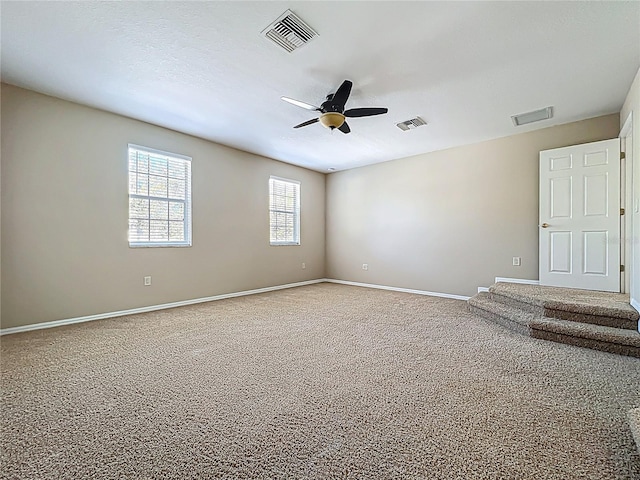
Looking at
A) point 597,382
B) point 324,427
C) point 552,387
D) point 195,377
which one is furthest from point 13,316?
point 597,382

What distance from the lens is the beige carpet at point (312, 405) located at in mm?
1336

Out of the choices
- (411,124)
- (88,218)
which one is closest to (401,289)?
(411,124)

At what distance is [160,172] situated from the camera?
4410 millimetres

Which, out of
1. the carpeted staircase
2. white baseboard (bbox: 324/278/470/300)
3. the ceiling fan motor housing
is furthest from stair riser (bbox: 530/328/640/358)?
the ceiling fan motor housing

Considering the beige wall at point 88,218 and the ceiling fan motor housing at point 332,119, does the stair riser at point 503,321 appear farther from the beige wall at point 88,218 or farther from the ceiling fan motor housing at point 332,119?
the beige wall at point 88,218

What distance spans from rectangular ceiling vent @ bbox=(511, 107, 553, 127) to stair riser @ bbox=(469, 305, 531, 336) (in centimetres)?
269

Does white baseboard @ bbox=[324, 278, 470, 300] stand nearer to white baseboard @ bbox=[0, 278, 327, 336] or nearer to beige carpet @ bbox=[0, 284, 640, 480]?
white baseboard @ bbox=[0, 278, 327, 336]

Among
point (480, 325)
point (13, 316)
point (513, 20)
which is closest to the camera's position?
point (513, 20)

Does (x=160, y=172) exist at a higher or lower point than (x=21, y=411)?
higher

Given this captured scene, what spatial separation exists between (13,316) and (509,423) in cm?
481

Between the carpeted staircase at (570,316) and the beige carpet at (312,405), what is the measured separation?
13 centimetres

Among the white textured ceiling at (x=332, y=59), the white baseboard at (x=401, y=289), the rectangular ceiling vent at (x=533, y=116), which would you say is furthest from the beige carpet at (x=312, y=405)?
the rectangular ceiling vent at (x=533, y=116)

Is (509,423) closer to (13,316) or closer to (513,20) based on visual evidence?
(513,20)

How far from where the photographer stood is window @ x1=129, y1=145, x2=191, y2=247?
4145 mm
